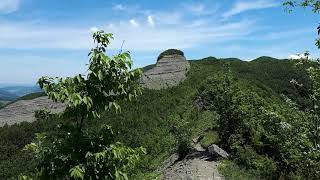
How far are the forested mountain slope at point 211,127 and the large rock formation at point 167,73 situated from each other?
3279 mm

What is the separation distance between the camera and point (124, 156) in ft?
25.7

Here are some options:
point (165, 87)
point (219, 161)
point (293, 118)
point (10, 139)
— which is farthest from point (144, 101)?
point (293, 118)

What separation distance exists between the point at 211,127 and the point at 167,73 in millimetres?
35652

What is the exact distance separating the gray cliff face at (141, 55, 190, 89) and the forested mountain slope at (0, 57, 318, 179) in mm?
3193

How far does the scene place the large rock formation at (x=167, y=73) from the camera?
217 feet

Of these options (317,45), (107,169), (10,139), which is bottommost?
(10,139)

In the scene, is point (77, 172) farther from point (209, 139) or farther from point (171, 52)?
point (171, 52)

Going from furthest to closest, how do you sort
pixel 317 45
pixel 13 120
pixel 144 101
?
1. pixel 13 120
2. pixel 144 101
3. pixel 317 45

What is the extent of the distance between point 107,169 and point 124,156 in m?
0.38

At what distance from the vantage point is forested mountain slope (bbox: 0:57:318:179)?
65.7ft

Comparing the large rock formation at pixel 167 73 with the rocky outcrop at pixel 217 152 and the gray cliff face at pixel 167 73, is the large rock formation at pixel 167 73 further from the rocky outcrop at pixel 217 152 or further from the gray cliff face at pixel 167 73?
the rocky outcrop at pixel 217 152

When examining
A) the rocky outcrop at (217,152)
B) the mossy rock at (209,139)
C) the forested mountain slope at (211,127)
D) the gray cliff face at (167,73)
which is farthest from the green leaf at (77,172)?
the gray cliff face at (167,73)

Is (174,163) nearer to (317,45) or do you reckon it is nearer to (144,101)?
(317,45)

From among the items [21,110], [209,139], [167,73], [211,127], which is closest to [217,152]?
[209,139]
